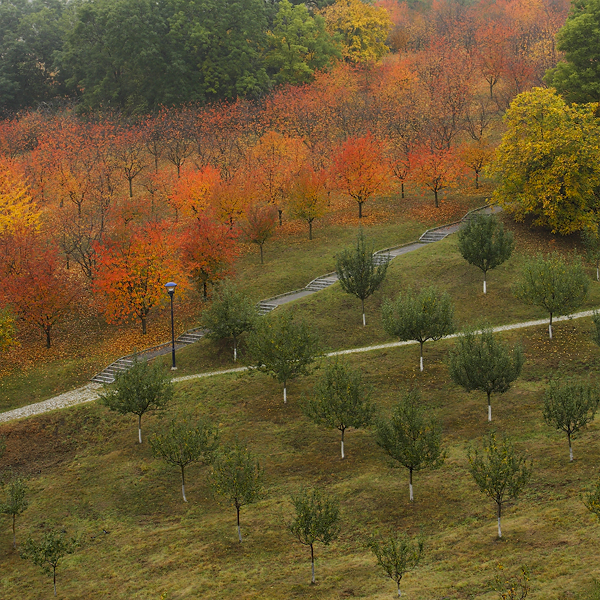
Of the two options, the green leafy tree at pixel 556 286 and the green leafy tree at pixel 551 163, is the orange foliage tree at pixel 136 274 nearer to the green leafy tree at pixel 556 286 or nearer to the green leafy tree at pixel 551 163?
the green leafy tree at pixel 556 286

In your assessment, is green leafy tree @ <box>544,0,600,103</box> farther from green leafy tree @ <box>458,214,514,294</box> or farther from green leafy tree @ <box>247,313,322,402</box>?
green leafy tree @ <box>247,313,322,402</box>

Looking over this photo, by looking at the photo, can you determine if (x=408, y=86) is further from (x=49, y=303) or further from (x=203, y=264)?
(x=49, y=303)

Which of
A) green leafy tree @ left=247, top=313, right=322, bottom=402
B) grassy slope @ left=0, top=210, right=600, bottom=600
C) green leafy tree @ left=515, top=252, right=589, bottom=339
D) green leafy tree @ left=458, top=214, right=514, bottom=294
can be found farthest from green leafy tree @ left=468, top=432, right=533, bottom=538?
green leafy tree @ left=458, top=214, right=514, bottom=294

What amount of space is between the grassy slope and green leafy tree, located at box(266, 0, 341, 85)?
50.6 m

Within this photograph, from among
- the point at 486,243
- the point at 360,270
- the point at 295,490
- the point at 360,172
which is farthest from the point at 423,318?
the point at 360,172

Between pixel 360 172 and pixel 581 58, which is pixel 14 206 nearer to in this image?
pixel 360 172

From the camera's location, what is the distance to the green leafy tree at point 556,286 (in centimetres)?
3647

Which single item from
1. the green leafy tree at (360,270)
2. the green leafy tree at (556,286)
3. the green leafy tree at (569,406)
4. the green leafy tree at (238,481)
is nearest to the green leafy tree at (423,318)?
the green leafy tree at (556,286)

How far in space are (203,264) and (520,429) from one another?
999 inches

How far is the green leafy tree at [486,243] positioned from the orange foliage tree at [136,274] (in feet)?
62.9

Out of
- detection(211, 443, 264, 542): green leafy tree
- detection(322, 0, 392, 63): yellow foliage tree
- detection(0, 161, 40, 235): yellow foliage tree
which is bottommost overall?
detection(211, 443, 264, 542): green leafy tree

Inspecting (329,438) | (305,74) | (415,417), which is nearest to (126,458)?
(329,438)

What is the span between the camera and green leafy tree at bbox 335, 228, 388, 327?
1670 inches

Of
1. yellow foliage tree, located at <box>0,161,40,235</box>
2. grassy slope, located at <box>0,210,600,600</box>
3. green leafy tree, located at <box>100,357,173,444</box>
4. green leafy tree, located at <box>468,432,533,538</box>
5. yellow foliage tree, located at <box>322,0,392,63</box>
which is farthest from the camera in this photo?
yellow foliage tree, located at <box>322,0,392,63</box>
